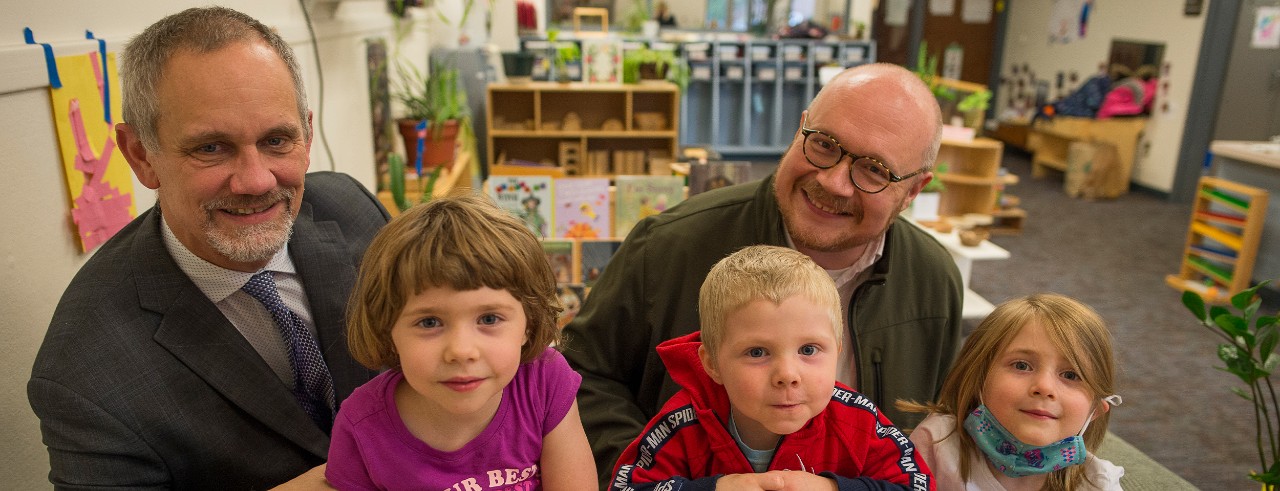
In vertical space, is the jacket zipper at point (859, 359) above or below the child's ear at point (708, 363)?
below

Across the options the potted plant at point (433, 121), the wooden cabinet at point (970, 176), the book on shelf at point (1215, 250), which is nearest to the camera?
the potted plant at point (433, 121)

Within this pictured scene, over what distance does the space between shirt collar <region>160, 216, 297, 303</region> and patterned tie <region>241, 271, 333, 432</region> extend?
23 millimetres

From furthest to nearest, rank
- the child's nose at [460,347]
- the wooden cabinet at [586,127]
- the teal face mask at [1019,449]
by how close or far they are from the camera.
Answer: the wooden cabinet at [586,127] < the teal face mask at [1019,449] < the child's nose at [460,347]

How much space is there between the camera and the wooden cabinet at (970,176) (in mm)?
5754

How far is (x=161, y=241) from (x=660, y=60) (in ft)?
17.0

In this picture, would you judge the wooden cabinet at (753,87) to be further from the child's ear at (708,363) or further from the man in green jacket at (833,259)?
the child's ear at (708,363)

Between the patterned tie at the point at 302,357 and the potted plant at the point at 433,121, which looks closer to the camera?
the patterned tie at the point at 302,357

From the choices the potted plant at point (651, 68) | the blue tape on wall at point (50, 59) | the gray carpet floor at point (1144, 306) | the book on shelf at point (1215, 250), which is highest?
the blue tape on wall at point (50, 59)

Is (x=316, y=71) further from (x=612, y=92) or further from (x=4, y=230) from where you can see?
(x=612, y=92)

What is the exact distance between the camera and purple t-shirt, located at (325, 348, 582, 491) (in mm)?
1206

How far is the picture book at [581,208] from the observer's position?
312 cm

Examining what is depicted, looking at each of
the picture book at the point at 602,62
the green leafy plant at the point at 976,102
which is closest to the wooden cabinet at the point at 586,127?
the picture book at the point at 602,62

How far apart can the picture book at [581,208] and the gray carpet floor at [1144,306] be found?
185 cm

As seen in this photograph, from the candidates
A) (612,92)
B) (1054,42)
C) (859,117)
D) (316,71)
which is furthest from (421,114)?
(1054,42)
